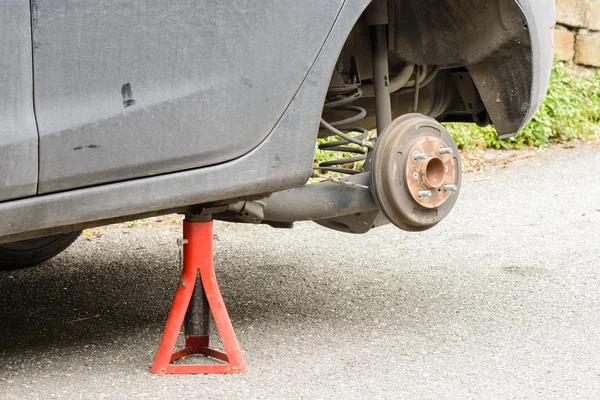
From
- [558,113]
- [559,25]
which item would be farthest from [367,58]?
[559,25]

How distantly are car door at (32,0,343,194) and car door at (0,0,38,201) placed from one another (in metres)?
0.02

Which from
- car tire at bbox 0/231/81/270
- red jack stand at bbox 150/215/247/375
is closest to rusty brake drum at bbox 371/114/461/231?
red jack stand at bbox 150/215/247/375

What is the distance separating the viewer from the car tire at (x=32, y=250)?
154 inches

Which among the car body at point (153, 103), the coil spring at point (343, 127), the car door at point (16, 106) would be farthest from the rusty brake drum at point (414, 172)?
the car door at point (16, 106)

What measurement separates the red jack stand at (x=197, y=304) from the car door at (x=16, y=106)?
2.08ft

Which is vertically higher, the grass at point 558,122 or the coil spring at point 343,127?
the coil spring at point 343,127

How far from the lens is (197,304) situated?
280 centimetres

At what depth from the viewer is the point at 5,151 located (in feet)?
7.30

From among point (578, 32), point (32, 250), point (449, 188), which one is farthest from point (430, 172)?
point (578, 32)

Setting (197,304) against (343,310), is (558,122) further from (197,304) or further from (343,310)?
(197,304)

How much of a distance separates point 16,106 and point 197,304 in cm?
86

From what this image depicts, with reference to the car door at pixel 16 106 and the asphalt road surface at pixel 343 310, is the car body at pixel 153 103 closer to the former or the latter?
the car door at pixel 16 106

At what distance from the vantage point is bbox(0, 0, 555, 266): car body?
2.26m

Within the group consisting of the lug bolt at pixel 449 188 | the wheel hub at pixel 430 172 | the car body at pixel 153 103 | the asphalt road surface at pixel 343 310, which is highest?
the car body at pixel 153 103
